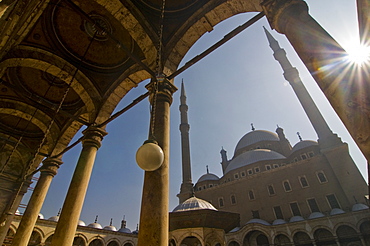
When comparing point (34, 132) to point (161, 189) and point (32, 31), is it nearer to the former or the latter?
point (32, 31)

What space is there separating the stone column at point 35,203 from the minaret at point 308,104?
23067mm

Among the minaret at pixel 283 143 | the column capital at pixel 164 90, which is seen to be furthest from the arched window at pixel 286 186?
the column capital at pixel 164 90

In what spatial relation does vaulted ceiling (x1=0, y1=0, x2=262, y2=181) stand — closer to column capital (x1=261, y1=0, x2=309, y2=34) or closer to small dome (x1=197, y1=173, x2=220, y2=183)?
column capital (x1=261, y1=0, x2=309, y2=34)

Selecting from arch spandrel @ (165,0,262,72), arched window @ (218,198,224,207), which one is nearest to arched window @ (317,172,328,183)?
arched window @ (218,198,224,207)

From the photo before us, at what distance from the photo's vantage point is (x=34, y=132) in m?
9.33

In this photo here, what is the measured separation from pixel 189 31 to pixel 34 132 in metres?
8.93

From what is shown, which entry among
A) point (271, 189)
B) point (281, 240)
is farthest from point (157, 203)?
point (271, 189)

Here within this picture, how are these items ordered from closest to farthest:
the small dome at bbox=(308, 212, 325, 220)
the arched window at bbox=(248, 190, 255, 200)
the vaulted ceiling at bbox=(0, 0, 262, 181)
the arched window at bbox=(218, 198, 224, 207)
Result: the vaulted ceiling at bbox=(0, 0, 262, 181), the small dome at bbox=(308, 212, 325, 220), the arched window at bbox=(248, 190, 255, 200), the arched window at bbox=(218, 198, 224, 207)

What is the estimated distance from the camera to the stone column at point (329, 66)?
5.67 ft

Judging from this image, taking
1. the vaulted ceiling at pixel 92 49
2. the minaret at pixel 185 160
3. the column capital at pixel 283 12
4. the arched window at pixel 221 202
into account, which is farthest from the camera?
the arched window at pixel 221 202

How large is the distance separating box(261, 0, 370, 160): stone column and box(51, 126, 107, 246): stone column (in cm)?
511

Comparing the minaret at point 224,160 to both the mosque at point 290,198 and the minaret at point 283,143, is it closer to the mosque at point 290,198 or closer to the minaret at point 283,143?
the mosque at point 290,198

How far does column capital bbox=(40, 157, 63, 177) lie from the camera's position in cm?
718

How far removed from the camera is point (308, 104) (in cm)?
2167
